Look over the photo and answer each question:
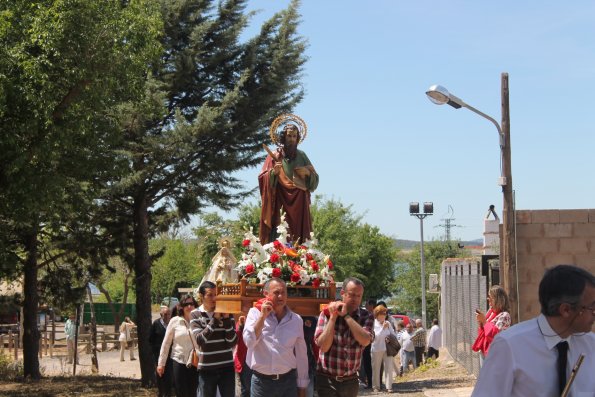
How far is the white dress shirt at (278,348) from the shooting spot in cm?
823

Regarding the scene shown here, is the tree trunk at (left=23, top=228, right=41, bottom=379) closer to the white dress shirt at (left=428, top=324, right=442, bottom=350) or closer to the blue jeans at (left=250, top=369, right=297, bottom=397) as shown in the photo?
the white dress shirt at (left=428, top=324, right=442, bottom=350)

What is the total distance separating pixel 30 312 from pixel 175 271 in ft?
127

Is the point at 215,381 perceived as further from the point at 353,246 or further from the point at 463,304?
the point at 353,246

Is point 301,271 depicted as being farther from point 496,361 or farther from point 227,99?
point 227,99

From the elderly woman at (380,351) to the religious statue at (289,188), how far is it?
4.91 meters

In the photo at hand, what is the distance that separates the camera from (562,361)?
3.82m

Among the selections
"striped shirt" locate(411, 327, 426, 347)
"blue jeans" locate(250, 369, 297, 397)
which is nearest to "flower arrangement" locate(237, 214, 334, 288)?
"blue jeans" locate(250, 369, 297, 397)

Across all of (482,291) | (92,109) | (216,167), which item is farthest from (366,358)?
(92,109)

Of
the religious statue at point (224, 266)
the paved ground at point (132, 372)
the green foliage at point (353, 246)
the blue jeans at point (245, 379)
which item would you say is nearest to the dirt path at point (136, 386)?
the paved ground at point (132, 372)

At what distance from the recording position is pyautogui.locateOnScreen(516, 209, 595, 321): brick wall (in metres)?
16.3

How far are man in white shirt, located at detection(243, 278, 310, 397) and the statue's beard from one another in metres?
6.12

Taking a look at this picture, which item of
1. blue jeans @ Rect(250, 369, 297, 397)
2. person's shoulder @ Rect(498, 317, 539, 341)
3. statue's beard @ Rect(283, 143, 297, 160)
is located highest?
statue's beard @ Rect(283, 143, 297, 160)

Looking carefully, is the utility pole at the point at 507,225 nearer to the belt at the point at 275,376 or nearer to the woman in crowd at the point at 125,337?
the belt at the point at 275,376

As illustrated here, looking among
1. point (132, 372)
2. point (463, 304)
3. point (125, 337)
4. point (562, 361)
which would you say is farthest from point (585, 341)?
point (125, 337)
